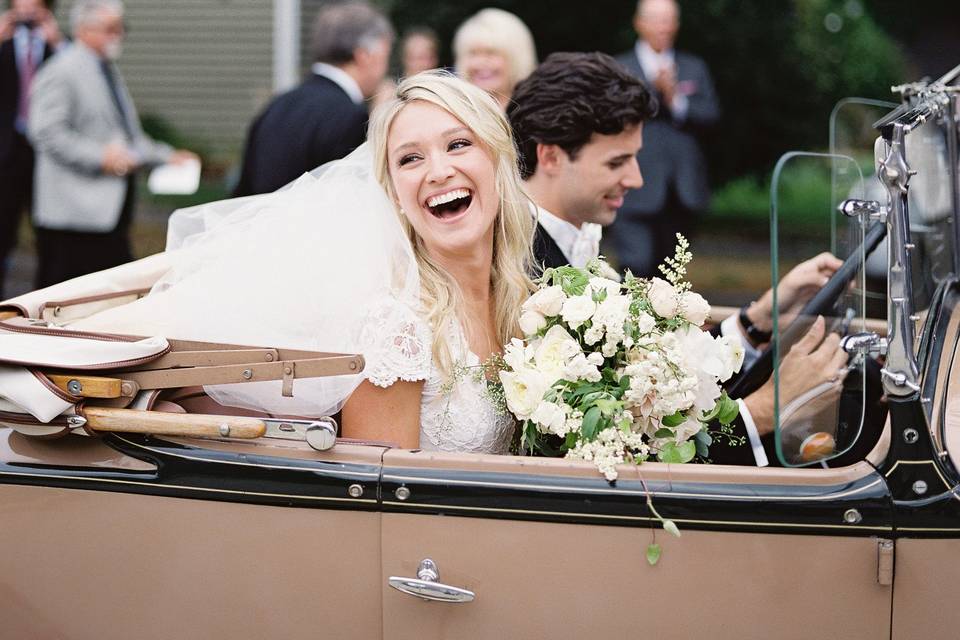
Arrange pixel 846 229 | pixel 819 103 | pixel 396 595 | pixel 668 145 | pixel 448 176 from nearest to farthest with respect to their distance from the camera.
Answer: pixel 396 595
pixel 448 176
pixel 846 229
pixel 668 145
pixel 819 103

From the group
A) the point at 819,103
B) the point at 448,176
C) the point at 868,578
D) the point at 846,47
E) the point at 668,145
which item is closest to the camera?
the point at 868,578

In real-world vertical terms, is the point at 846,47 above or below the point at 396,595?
above

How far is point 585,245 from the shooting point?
3.52m

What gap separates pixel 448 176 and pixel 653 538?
1034 mm

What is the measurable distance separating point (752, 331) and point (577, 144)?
786 mm

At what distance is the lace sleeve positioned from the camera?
7.91 feet

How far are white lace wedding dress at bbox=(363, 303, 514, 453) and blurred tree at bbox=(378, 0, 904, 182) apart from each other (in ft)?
28.3

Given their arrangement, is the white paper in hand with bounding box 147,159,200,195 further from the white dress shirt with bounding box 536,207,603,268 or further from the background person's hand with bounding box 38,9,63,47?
the white dress shirt with bounding box 536,207,603,268

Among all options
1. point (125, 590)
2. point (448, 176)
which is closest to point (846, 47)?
point (448, 176)

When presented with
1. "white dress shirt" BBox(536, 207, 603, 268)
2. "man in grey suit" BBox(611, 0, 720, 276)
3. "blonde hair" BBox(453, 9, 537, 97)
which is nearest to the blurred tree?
"man in grey suit" BBox(611, 0, 720, 276)

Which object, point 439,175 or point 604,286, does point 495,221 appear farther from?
point 604,286

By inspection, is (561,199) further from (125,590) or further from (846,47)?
(846,47)

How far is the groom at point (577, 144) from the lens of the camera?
3.41 metres

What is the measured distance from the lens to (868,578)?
202 cm
